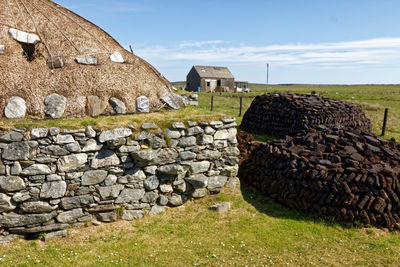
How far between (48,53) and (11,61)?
878 millimetres

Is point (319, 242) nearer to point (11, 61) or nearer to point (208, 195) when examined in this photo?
point (208, 195)

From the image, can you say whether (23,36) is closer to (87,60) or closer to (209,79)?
(87,60)

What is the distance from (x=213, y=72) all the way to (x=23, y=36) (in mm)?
41199

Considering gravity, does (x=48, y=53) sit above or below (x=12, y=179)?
above

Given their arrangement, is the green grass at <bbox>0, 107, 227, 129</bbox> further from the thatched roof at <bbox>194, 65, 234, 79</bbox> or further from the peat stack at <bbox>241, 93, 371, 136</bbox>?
the thatched roof at <bbox>194, 65, 234, 79</bbox>

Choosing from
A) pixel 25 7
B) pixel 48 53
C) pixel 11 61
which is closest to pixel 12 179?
pixel 11 61

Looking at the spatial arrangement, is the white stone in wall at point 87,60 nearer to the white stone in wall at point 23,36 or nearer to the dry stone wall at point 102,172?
the white stone in wall at point 23,36

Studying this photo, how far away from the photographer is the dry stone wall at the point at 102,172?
18.7 feet

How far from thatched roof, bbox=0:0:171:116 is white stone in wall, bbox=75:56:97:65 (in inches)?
3.8

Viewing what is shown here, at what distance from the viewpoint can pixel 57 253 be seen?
18.2ft

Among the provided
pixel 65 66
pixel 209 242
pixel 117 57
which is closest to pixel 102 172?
pixel 209 242

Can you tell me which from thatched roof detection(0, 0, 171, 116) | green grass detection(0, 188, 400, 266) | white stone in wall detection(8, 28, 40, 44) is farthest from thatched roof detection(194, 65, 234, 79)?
green grass detection(0, 188, 400, 266)

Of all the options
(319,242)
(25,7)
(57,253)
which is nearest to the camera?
(57,253)

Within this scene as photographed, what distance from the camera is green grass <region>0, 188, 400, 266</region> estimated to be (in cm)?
546
